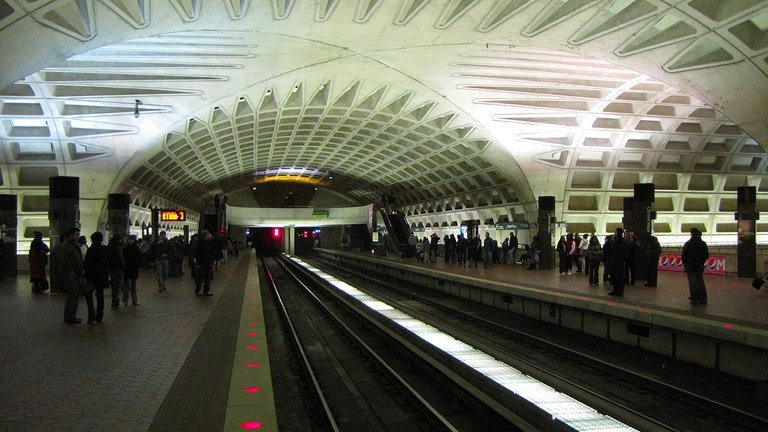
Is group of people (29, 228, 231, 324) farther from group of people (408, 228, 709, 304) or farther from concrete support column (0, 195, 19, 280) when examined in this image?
group of people (408, 228, 709, 304)

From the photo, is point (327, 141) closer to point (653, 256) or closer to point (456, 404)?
point (653, 256)

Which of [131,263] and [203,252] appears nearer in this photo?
[131,263]

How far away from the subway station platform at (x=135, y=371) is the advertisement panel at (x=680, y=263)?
1372cm

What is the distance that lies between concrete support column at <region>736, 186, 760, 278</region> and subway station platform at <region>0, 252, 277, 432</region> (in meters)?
13.3

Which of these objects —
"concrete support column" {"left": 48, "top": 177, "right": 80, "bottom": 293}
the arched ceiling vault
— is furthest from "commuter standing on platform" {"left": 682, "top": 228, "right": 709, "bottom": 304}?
"concrete support column" {"left": 48, "top": 177, "right": 80, "bottom": 293}

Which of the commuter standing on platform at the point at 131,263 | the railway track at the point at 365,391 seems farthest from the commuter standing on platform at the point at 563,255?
the commuter standing on platform at the point at 131,263

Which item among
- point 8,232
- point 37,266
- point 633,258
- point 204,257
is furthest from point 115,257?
point 633,258

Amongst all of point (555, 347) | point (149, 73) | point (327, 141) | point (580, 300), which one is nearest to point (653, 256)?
point (580, 300)

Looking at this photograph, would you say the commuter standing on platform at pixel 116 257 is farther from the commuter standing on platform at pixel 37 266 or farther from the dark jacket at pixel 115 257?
the commuter standing on platform at pixel 37 266

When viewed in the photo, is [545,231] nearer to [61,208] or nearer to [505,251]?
[505,251]

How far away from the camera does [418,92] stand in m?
26.9

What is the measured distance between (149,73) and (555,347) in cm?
1788

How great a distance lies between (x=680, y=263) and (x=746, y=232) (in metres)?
3.60

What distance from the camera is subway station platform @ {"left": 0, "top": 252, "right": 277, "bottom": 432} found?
204 inches
